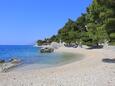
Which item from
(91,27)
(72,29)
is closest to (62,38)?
(72,29)

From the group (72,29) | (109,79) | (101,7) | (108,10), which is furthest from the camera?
(72,29)

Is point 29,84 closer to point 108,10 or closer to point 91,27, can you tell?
point 108,10

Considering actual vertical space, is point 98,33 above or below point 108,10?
below

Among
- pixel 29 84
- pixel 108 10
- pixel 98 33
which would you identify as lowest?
pixel 29 84

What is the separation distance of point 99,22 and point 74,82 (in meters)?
19.3

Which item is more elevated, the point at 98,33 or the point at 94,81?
the point at 98,33

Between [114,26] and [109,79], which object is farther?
[114,26]

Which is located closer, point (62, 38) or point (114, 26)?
point (114, 26)

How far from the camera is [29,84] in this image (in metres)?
16.8

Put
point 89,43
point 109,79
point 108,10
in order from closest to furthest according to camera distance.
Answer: point 109,79 → point 108,10 → point 89,43

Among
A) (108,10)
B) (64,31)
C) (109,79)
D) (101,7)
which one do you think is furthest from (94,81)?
(64,31)

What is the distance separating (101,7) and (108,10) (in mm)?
2571

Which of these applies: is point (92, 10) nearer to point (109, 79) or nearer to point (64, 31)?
point (109, 79)

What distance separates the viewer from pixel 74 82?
56.5 ft
